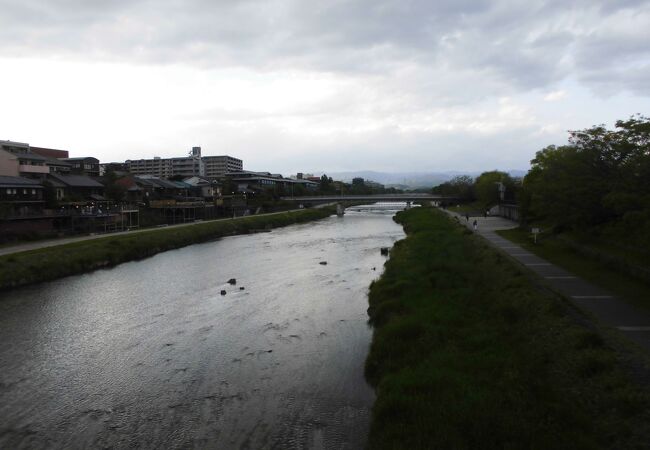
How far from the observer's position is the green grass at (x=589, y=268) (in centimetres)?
1285

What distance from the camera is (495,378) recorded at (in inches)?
324

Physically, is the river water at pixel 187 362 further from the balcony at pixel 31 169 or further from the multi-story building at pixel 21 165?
the balcony at pixel 31 169

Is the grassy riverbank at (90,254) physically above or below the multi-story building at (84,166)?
below

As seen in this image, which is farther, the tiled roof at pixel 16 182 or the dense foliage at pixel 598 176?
the tiled roof at pixel 16 182

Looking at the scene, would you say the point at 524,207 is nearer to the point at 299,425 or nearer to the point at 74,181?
the point at 299,425

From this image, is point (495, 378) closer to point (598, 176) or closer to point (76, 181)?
point (598, 176)

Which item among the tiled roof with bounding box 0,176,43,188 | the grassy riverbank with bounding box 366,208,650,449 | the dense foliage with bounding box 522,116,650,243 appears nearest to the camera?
the grassy riverbank with bounding box 366,208,650,449

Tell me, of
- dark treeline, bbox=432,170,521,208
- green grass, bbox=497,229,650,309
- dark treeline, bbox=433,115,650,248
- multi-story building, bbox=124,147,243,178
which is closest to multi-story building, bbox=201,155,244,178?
multi-story building, bbox=124,147,243,178

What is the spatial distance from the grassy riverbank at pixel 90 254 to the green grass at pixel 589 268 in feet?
75.3

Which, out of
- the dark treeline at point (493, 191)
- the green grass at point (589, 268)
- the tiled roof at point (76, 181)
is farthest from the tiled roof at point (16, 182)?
the dark treeline at point (493, 191)

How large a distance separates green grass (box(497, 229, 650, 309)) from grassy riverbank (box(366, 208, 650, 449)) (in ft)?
7.66

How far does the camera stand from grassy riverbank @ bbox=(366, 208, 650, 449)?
6516 mm

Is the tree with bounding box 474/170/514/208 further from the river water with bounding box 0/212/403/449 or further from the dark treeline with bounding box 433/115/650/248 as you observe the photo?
the river water with bounding box 0/212/403/449

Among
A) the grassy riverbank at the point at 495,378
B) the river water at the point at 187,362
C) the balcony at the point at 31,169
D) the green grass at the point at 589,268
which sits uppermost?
the balcony at the point at 31,169
